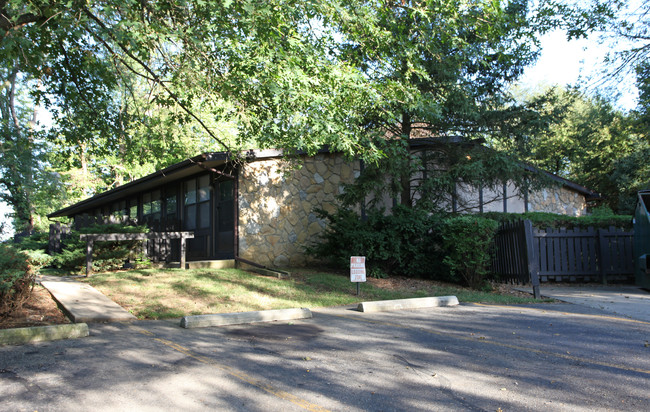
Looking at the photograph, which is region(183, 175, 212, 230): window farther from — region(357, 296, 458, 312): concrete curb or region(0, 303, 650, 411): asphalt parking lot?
region(0, 303, 650, 411): asphalt parking lot

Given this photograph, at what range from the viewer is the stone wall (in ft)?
62.9

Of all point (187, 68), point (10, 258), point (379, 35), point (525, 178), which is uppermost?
point (379, 35)

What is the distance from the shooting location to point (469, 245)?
35.9ft

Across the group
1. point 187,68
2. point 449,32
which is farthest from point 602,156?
point 187,68

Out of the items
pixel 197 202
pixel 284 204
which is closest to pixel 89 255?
pixel 197 202

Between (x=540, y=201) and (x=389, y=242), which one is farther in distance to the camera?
(x=540, y=201)

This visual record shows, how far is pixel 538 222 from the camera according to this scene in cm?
1329

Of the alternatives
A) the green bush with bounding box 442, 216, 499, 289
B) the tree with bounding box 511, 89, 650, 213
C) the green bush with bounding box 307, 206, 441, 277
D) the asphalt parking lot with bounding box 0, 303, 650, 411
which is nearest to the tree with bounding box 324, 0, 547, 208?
the green bush with bounding box 307, 206, 441, 277

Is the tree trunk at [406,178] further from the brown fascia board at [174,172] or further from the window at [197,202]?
the window at [197,202]

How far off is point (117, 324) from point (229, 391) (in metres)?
3.76

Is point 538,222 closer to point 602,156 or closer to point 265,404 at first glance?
point 265,404

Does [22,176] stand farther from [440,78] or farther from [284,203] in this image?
[440,78]

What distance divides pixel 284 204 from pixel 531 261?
24.1 ft

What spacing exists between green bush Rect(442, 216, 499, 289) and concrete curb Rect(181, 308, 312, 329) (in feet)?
16.3
